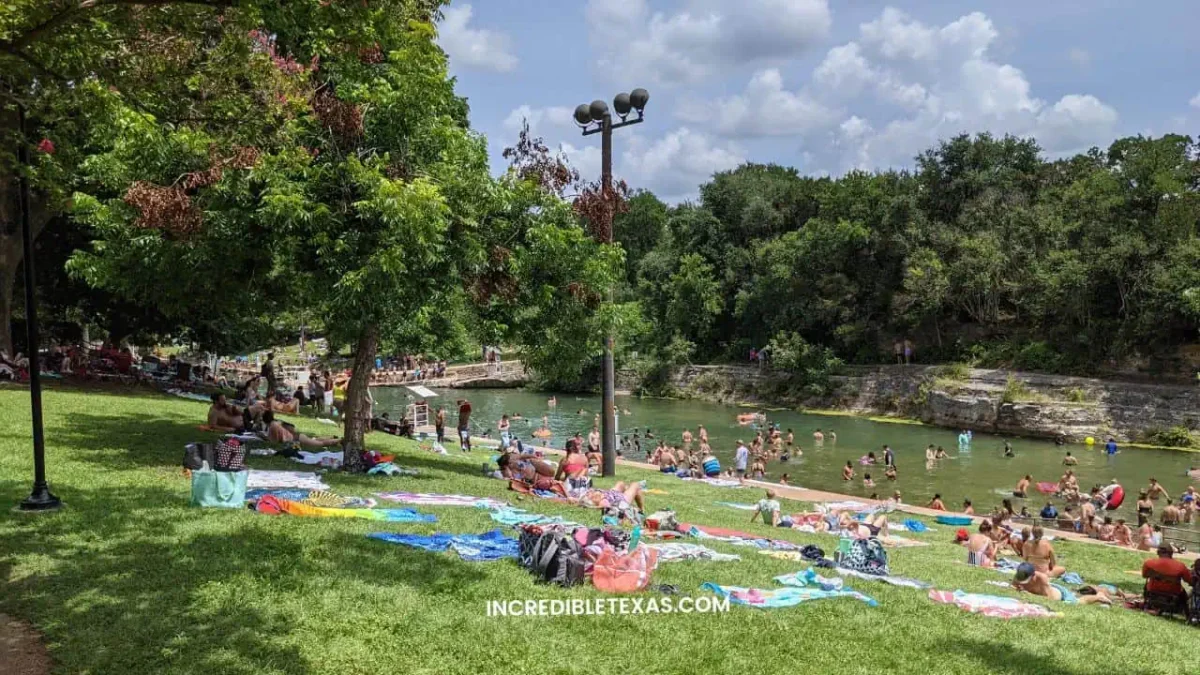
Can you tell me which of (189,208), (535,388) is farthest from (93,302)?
(535,388)

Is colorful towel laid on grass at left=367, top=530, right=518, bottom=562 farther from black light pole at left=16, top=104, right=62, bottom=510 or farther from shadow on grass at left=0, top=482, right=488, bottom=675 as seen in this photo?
black light pole at left=16, top=104, right=62, bottom=510

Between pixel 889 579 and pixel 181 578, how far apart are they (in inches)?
304

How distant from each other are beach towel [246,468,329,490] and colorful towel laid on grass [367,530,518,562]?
10.8ft

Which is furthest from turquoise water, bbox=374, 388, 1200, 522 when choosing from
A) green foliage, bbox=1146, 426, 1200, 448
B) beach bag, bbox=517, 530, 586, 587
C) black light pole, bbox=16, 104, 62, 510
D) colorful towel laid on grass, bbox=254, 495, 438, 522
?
black light pole, bbox=16, 104, 62, 510

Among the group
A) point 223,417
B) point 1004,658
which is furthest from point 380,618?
point 223,417

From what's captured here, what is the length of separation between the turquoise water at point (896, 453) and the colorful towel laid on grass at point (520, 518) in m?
16.5

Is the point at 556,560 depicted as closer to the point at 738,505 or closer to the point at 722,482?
the point at 738,505

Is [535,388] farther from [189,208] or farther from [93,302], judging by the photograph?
[189,208]

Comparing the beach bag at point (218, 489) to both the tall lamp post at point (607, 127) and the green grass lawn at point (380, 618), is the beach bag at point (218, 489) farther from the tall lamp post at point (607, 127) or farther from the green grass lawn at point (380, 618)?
the tall lamp post at point (607, 127)

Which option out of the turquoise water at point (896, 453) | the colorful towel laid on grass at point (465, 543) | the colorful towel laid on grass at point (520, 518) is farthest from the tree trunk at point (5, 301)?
the turquoise water at point (896, 453)

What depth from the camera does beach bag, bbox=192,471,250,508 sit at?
982cm

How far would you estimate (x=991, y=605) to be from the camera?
9164mm

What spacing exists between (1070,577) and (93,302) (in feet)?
87.9

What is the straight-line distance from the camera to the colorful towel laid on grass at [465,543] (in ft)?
28.5
